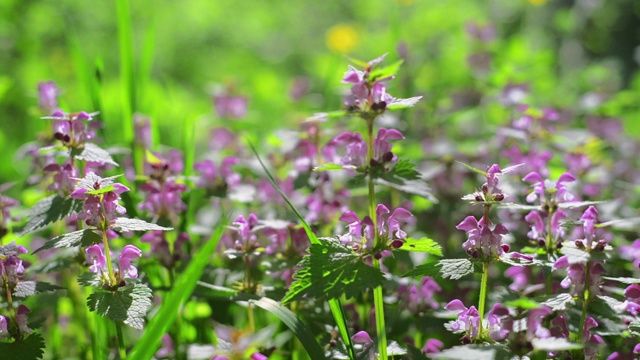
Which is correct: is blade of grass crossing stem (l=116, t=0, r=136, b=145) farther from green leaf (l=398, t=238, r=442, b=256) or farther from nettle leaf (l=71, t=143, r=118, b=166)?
green leaf (l=398, t=238, r=442, b=256)

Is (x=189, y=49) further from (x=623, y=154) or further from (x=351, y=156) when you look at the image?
(x=351, y=156)

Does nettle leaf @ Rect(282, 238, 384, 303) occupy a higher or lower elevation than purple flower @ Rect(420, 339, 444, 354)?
higher

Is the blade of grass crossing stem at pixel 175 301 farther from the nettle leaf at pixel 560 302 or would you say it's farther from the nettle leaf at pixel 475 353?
the nettle leaf at pixel 560 302

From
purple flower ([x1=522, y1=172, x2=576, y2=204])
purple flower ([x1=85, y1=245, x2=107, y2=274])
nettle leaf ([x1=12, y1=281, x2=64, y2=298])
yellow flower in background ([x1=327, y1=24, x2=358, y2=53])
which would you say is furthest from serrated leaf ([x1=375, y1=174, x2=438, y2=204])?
yellow flower in background ([x1=327, y1=24, x2=358, y2=53])

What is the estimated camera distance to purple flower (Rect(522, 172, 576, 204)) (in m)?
1.80

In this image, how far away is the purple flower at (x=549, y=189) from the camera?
1804 mm

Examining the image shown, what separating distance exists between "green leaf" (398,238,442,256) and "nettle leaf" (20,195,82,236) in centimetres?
93

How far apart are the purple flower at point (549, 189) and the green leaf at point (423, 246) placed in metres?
0.36

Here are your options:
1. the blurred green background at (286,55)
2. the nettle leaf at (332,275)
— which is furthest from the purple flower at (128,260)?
the blurred green background at (286,55)

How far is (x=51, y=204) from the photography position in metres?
1.85

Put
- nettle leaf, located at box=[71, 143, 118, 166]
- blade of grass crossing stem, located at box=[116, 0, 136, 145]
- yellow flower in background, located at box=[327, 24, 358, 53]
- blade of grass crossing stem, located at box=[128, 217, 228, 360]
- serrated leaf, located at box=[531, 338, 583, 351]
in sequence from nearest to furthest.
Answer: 1. serrated leaf, located at box=[531, 338, 583, 351]
2. blade of grass crossing stem, located at box=[128, 217, 228, 360]
3. nettle leaf, located at box=[71, 143, 118, 166]
4. blade of grass crossing stem, located at box=[116, 0, 136, 145]
5. yellow flower in background, located at box=[327, 24, 358, 53]

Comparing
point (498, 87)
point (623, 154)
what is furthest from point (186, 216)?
point (623, 154)

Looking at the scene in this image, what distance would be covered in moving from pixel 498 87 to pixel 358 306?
1723 mm

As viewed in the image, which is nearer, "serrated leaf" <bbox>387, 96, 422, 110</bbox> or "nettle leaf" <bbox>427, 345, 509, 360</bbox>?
"nettle leaf" <bbox>427, 345, 509, 360</bbox>
